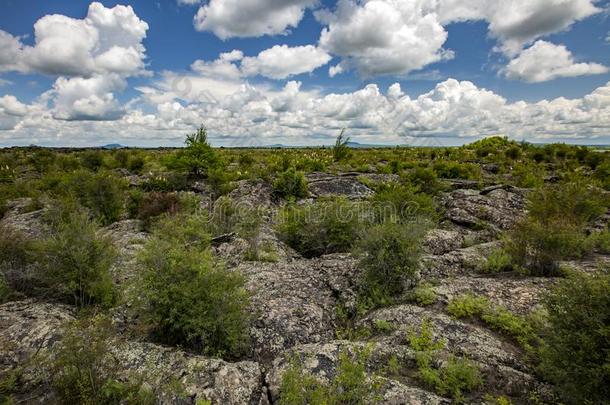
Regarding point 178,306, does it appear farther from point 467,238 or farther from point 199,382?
point 467,238

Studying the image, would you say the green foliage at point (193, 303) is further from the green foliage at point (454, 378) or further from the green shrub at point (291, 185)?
the green shrub at point (291, 185)

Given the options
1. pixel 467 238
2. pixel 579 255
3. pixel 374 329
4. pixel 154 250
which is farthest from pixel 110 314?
pixel 579 255

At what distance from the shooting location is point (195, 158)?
801 inches

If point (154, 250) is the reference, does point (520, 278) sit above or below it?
below

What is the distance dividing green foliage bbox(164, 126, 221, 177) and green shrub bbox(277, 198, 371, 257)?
10.9 metres

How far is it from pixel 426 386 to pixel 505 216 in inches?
431

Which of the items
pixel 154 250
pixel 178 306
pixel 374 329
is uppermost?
pixel 154 250

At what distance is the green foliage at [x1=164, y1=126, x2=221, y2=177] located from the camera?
2017 cm

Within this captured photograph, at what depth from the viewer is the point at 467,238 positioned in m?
10.8

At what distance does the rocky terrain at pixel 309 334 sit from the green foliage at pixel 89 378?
0.33 m

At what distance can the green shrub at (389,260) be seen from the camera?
715cm

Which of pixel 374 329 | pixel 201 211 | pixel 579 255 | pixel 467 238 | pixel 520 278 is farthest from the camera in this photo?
Answer: pixel 201 211

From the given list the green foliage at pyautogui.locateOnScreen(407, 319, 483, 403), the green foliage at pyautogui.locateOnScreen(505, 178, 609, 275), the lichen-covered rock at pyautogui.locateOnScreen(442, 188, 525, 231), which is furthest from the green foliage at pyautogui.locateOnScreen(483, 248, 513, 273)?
the lichen-covered rock at pyautogui.locateOnScreen(442, 188, 525, 231)

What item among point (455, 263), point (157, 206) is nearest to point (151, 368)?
point (455, 263)
